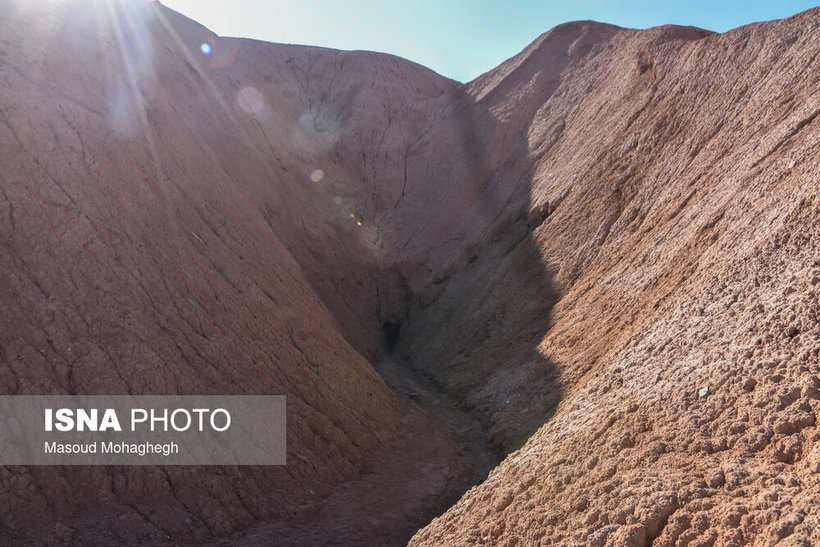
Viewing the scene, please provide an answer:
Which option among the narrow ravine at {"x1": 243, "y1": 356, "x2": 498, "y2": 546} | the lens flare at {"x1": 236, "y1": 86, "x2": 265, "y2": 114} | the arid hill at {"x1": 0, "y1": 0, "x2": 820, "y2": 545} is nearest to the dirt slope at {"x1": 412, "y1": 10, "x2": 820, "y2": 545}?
the arid hill at {"x1": 0, "y1": 0, "x2": 820, "y2": 545}

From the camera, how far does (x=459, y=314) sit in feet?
59.8

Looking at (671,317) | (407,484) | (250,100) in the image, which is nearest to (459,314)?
(407,484)

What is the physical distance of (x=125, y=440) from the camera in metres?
7.68

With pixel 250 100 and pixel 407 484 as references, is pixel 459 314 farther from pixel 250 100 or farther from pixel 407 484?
pixel 250 100

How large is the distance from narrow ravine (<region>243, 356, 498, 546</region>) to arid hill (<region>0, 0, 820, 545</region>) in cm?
7

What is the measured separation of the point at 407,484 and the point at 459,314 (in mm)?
8934

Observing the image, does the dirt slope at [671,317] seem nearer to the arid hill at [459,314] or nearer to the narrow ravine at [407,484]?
the arid hill at [459,314]

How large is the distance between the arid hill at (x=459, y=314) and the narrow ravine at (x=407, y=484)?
7cm

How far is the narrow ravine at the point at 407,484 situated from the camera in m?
8.02

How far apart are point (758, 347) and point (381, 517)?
17.7ft

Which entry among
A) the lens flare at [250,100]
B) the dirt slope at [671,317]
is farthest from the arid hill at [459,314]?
the lens flare at [250,100]

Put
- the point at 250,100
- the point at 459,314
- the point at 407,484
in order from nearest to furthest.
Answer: the point at 407,484 → the point at 459,314 → the point at 250,100

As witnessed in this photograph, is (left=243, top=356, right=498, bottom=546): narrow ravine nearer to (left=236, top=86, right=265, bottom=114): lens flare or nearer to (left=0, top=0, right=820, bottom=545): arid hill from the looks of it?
(left=0, top=0, right=820, bottom=545): arid hill

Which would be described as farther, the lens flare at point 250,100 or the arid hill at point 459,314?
the lens flare at point 250,100
